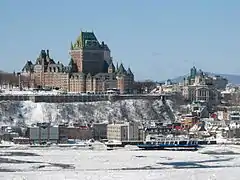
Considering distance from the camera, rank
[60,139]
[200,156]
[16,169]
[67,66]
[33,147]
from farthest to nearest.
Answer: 1. [67,66]
2. [60,139]
3. [33,147]
4. [200,156]
5. [16,169]

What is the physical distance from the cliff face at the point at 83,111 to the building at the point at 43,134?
7.74 meters

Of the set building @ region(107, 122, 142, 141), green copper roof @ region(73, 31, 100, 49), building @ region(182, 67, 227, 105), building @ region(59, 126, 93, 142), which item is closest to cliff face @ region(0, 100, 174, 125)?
building @ region(59, 126, 93, 142)

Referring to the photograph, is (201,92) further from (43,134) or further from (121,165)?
(121,165)

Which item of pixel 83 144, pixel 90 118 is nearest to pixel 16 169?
pixel 83 144

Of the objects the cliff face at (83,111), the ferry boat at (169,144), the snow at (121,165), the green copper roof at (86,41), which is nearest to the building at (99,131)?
the cliff face at (83,111)

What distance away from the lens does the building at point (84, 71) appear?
9988cm

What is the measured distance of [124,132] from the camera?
245ft

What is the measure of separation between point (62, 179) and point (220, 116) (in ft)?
171

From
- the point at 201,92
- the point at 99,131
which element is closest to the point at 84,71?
the point at 201,92

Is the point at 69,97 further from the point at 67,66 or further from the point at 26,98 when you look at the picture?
the point at 67,66

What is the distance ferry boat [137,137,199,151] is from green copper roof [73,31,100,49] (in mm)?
34986

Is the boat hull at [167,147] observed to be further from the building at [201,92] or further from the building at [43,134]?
the building at [201,92]

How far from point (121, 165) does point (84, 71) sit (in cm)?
5396

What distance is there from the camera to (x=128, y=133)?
2938 inches
